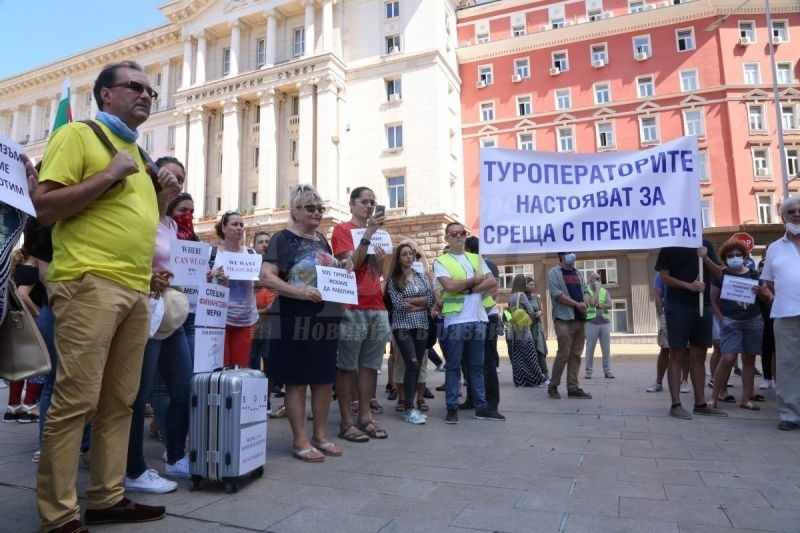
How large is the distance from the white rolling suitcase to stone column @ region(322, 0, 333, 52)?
30313mm

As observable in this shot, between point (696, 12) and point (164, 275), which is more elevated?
point (696, 12)

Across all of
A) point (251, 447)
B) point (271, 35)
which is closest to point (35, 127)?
point (271, 35)

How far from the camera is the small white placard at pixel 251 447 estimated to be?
3154 mm

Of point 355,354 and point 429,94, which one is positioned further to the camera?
point 429,94

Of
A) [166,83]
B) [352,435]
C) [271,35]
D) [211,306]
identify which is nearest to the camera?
[211,306]

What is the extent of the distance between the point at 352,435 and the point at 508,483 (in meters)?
1.61

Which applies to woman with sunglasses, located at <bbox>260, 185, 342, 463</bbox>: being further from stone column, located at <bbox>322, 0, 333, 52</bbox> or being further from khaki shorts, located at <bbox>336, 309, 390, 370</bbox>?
stone column, located at <bbox>322, 0, 333, 52</bbox>

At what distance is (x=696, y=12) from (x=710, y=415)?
1168 inches

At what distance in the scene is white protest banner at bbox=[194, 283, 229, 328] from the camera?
387 cm

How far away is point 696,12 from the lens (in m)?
28.1

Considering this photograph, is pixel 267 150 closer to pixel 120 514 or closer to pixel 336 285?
pixel 336 285

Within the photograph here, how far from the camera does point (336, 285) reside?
160 inches

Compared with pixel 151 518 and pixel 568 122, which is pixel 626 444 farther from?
pixel 568 122


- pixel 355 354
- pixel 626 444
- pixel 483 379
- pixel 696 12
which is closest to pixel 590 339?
pixel 483 379
